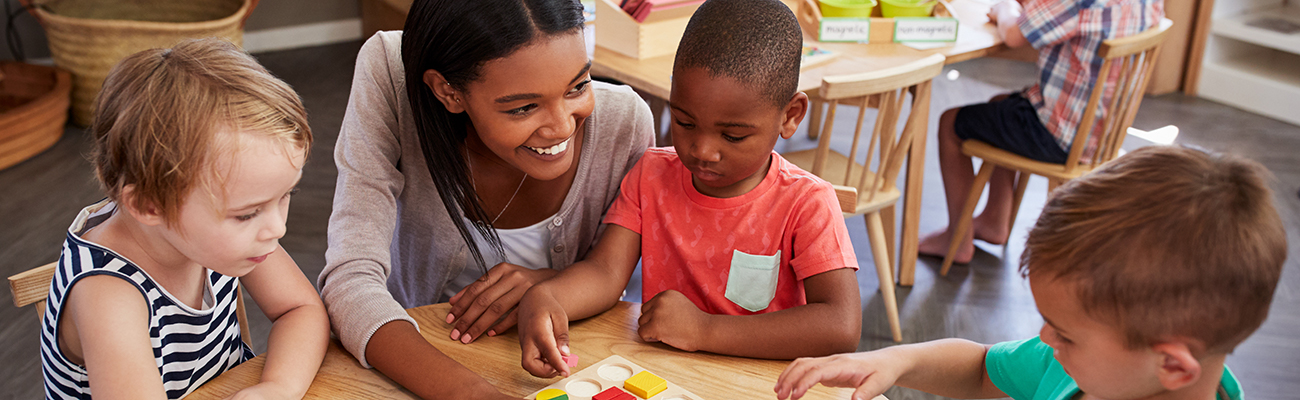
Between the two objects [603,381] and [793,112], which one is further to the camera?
[793,112]

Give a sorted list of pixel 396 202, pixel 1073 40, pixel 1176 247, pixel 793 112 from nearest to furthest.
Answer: pixel 1176 247 < pixel 793 112 < pixel 396 202 < pixel 1073 40

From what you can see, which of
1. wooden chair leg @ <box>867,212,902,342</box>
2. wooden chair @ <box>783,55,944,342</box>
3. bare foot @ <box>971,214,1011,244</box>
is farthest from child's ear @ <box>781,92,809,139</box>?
bare foot @ <box>971,214,1011,244</box>

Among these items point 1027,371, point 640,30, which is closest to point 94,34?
point 640,30

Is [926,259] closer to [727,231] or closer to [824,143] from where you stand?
[824,143]

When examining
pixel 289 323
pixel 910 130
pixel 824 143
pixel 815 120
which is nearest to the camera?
pixel 289 323

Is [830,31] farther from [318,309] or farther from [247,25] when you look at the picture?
[247,25]

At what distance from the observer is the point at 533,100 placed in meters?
1.14

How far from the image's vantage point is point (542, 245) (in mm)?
1446

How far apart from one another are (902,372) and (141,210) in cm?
81

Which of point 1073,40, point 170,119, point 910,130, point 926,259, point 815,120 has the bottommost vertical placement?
point 926,259

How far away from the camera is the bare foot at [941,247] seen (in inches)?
115

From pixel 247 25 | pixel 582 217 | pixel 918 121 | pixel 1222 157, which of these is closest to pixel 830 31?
pixel 918 121

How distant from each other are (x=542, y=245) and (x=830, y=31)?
1528 millimetres

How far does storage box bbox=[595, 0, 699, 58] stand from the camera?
7.70ft
